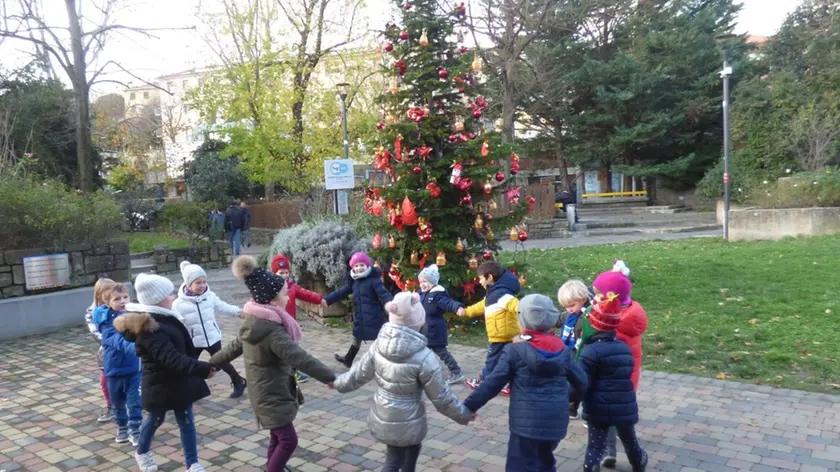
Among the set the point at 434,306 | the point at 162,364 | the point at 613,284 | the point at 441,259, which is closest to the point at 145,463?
the point at 162,364

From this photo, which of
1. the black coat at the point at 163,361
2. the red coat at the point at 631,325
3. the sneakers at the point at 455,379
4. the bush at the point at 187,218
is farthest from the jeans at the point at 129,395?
the bush at the point at 187,218

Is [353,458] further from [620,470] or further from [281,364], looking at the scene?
[620,470]

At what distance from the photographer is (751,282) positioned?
10.2 metres

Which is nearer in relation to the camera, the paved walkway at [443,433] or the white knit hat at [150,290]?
the white knit hat at [150,290]

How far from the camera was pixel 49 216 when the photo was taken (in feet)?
31.5

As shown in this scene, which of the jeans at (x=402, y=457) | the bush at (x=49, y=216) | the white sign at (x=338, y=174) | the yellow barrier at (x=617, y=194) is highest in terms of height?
the white sign at (x=338, y=174)

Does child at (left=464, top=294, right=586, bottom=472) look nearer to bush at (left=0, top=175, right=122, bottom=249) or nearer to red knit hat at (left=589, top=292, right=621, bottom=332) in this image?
red knit hat at (left=589, top=292, right=621, bottom=332)

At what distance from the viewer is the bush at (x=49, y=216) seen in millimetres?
9345

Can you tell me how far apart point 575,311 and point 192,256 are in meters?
13.3

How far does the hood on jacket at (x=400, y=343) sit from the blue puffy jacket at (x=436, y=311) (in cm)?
214

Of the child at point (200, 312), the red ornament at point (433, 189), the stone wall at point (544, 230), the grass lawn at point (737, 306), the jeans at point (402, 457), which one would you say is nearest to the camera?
the jeans at point (402, 457)

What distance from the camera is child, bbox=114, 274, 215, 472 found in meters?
3.98

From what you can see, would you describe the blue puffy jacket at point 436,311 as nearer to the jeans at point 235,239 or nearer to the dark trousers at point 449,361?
the dark trousers at point 449,361

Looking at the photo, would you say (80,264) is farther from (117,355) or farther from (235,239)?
(235,239)
